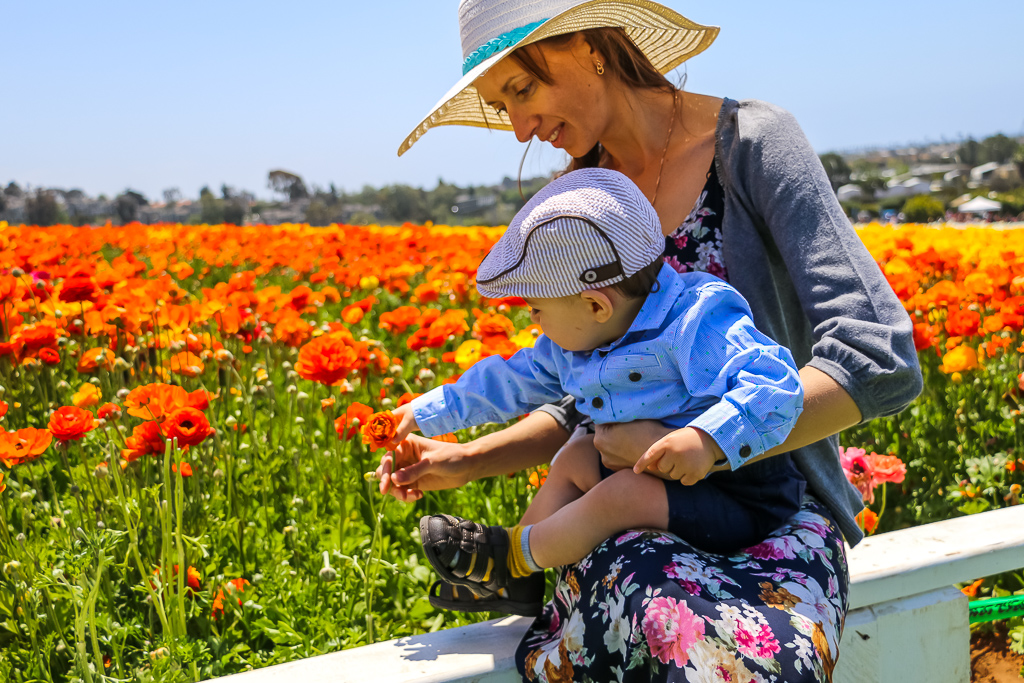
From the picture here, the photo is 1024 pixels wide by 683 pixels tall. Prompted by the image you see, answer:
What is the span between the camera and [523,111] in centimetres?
152

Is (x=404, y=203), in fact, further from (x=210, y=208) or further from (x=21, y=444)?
(x=21, y=444)

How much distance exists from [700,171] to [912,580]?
960mm

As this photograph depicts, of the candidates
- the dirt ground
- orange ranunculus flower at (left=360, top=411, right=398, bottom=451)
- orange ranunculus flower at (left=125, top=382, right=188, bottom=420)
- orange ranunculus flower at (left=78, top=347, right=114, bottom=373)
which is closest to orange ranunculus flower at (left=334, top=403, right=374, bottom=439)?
orange ranunculus flower at (left=360, top=411, right=398, bottom=451)

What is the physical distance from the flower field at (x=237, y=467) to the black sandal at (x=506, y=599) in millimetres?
244

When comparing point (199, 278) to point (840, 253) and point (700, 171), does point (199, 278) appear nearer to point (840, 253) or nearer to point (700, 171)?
point (700, 171)

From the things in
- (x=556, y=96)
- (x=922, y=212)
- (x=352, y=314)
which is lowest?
(x=922, y=212)

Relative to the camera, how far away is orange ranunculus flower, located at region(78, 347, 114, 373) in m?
2.24

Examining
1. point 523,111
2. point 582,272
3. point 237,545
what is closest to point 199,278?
point 237,545

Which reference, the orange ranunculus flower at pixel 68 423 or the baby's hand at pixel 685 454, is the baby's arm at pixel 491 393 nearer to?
the baby's hand at pixel 685 454

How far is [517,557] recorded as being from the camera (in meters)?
1.37

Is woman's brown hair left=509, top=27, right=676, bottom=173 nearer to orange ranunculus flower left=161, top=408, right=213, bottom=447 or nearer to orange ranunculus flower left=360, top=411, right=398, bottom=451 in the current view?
orange ranunculus flower left=360, top=411, right=398, bottom=451

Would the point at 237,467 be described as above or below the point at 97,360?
below

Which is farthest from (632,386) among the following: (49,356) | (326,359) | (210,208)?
(210,208)

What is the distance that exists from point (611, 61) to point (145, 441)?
1221mm
